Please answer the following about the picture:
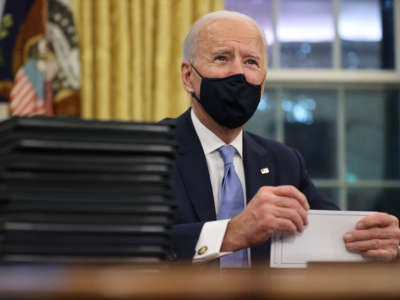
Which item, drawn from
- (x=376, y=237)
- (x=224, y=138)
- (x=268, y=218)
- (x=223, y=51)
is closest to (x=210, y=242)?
(x=268, y=218)

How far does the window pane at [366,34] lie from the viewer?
3.46 metres

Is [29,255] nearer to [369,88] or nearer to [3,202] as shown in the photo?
[3,202]

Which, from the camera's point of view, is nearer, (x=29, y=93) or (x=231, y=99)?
(x=231, y=99)

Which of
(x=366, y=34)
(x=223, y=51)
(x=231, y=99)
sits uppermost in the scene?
(x=366, y=34)

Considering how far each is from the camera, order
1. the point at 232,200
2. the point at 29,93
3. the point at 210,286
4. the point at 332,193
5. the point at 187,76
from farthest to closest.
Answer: the point at 332,193 < the point at 29,93 < the point at 187,76 < the point at 232,200 < the point at 210,286

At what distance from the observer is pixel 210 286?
0.25m

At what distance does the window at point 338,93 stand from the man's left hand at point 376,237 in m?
2.17

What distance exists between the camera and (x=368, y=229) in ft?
3.57

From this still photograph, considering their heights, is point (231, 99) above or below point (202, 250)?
above

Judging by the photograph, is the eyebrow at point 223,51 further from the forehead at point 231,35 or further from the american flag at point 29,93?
the american flag at point 29,93

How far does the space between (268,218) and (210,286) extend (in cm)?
83

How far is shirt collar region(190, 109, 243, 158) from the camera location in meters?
1.64

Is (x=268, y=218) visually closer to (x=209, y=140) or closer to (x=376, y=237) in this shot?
(x=376, y=237)

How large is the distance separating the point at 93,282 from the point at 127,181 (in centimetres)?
44
